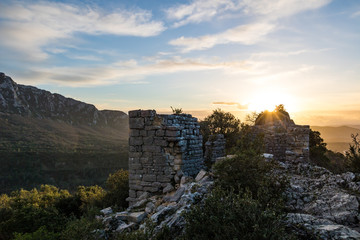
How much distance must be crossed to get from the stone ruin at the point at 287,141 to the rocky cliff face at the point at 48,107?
8796 cm

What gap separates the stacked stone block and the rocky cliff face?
3456 inches

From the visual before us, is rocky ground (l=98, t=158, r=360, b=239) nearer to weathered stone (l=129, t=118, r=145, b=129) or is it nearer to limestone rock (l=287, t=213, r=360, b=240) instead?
limestone rock (l=287, t=213, r=360, b=240)

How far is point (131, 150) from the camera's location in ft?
29.1

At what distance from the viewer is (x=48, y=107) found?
10150 cm

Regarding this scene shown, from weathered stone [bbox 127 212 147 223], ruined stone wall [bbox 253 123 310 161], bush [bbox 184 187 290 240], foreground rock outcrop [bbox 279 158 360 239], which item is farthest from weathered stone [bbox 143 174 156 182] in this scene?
ruined stone wall [bbox 253 123 310 161]

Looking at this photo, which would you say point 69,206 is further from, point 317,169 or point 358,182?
point 358,182

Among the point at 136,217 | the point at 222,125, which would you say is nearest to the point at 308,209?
the point at 136,217

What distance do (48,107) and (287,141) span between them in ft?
347

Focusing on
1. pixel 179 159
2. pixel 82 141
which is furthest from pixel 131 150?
pixel 82 141

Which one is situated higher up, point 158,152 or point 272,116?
point 272,116

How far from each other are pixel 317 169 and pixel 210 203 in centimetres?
576

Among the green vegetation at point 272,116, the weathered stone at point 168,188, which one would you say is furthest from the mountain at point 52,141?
the weathered stone at point 168,188

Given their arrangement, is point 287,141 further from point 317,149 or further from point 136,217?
point 136,217

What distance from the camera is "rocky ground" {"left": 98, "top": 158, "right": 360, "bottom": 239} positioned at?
3643 mm
